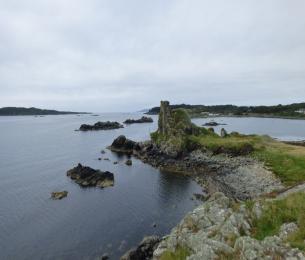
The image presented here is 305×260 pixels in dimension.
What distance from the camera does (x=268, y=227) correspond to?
1764cm

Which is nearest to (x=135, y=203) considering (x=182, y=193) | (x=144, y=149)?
(x=182, y=193)

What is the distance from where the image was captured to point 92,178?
58.4 meters

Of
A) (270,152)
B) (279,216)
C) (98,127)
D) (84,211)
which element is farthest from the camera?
(98,127)

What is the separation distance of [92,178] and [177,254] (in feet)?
140

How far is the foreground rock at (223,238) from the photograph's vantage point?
577 inches

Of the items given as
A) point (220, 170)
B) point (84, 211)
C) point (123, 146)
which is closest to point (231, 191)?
point (220, 170)

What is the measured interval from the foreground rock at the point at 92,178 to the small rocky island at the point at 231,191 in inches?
658

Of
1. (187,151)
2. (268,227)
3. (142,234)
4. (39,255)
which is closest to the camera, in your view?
(268,227)

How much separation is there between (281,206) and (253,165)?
44.9 meters

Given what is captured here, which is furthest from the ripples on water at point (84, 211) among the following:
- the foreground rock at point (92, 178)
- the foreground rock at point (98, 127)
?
the foreground rock at point (98, 127)

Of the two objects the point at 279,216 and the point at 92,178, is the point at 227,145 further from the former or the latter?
the point at 279,216

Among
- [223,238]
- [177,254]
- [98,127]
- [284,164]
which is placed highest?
[223,238]

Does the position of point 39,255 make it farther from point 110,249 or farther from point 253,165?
point 253,165

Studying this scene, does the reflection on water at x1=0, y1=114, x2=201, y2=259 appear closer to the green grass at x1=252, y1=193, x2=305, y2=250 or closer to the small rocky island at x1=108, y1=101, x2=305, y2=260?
the small rocky island at x1=108, y1=101, x2=305, y2=260
